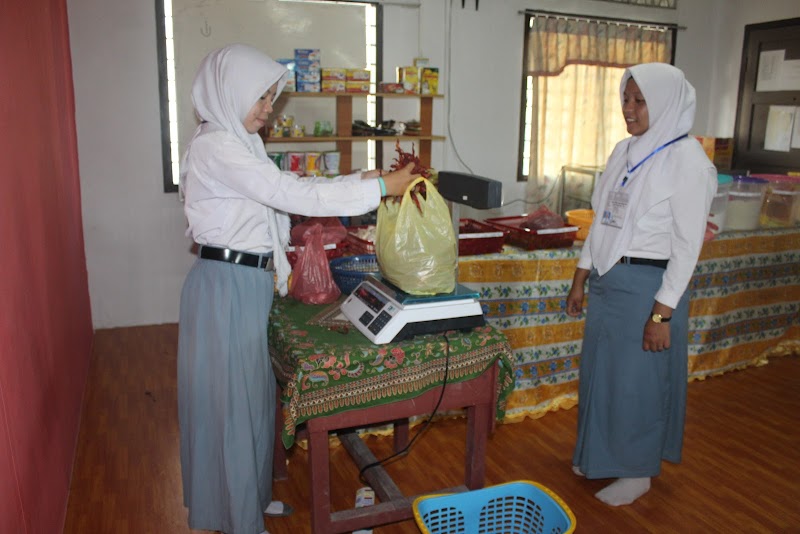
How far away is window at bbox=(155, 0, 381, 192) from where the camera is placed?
14.2 feet

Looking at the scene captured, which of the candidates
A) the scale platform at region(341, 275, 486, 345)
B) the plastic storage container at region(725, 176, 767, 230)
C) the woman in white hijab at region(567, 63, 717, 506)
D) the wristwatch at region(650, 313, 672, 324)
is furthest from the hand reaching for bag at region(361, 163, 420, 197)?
the plastic storage container at region(725, 176, 767, 230)

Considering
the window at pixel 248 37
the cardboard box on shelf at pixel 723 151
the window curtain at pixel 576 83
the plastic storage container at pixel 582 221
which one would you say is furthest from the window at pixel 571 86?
the plastic storage container at pixel 582 221

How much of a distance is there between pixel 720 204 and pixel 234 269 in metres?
2.65

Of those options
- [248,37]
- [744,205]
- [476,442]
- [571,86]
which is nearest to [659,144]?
[476,442]

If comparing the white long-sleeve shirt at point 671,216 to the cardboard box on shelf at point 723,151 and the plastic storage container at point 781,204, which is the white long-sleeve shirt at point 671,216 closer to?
the plastic storage container at point 781,204

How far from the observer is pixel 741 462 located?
9.24 ft

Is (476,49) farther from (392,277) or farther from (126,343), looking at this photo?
(392,277)

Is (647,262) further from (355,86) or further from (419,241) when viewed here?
(355,86)

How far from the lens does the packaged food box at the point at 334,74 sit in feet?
14.5

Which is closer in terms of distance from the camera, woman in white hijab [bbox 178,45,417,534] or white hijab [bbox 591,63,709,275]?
woman in white hijab [bbox 178,45,417,534]

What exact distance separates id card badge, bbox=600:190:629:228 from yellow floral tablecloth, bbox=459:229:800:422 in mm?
566

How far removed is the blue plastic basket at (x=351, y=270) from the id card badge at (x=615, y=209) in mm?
832

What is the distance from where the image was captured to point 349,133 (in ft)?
15.3

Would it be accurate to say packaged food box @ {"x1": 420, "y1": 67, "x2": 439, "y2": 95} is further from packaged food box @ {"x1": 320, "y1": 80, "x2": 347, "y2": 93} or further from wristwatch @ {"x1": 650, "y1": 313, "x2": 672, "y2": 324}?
wristwatch @ {"x1": 650, "y1": 313, "x2": 672, "y2": 324}
